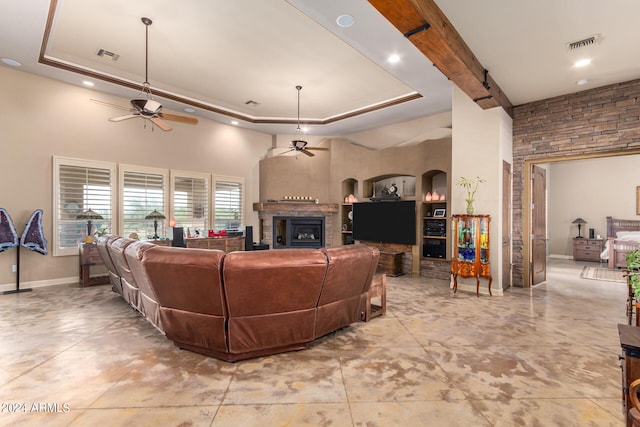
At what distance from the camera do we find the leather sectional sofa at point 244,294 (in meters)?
2.54

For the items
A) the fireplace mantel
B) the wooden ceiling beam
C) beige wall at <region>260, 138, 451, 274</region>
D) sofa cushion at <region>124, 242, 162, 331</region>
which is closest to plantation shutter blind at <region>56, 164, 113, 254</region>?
sofa cushion at <region>124, 242, 162, 331</region>

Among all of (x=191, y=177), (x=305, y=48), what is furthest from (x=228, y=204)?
(x=305, y=48)

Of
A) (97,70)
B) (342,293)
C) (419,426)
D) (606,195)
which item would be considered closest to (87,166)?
(97,70)

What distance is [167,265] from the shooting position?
104 inches

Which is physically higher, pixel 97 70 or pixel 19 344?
pixel 97 70

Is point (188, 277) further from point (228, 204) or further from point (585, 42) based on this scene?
point (228, 204)

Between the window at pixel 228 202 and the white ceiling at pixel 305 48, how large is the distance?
186 cm

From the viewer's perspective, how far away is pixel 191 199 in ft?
23.0

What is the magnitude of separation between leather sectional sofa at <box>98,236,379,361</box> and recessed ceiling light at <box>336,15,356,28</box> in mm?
2578

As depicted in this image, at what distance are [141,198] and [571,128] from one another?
26.3ft

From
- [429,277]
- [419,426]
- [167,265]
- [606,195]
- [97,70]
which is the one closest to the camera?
[419,426]

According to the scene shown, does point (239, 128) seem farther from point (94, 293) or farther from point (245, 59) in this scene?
point (94, 293)

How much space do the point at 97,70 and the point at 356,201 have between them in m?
→ 5.82

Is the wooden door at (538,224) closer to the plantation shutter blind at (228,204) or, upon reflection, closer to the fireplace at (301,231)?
the fireplace at (301,231)
